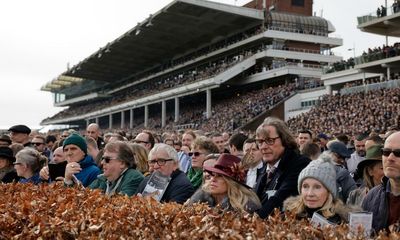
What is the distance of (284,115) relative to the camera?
40.4m

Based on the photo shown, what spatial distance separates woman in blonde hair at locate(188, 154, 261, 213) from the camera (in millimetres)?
4605

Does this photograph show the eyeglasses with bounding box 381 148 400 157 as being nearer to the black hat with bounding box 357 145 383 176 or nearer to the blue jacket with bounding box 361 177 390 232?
the blue jacket with bounding box 361 177 390 232

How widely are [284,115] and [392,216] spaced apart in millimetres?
36604

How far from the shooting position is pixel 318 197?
4.27 meters

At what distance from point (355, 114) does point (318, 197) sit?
2235cm

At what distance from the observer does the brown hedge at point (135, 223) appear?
304 centimetres

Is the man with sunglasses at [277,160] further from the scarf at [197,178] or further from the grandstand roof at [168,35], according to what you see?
the grandstand roof at [168,35]

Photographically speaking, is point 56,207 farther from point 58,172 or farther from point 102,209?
point 58,172

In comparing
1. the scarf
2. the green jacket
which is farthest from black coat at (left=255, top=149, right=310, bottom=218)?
the scarf

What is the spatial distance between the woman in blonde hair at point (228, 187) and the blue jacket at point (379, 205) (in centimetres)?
95

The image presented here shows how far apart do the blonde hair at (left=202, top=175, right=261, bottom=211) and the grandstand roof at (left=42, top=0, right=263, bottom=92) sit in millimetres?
43387

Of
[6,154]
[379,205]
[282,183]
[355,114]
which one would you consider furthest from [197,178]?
[355,114]

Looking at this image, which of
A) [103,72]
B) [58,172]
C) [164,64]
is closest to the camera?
[58,172]

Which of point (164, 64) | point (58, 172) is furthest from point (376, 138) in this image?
point (164, 64)
